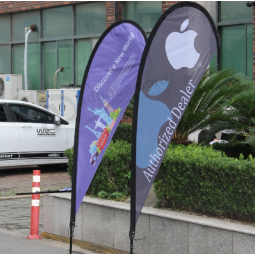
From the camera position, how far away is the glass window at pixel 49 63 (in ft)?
59.1

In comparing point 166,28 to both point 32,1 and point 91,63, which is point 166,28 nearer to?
point 91,63

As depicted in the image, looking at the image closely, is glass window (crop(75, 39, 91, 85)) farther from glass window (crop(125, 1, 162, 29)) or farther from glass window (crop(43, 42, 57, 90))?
glass window (crop(125, 1, 162, 29))

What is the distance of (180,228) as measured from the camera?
18.7 feet

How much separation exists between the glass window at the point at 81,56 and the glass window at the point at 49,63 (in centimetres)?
105

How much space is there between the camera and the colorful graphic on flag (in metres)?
5.81

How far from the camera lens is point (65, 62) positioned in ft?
57.9

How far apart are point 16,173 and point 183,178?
7394mm

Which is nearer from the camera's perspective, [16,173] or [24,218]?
[24,218]

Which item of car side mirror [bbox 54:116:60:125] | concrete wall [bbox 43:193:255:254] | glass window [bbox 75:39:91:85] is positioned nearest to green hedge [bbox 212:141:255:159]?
concrete wall [bbox 43:193:255:254]

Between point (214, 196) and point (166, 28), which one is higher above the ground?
point (166, 28)

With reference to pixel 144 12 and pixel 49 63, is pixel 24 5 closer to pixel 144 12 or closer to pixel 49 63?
pixel 49 63

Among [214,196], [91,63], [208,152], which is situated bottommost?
[214,196]

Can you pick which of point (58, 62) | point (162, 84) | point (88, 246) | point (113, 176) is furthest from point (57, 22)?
point (162, 84)

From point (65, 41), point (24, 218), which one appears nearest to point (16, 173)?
point (24, 218)
